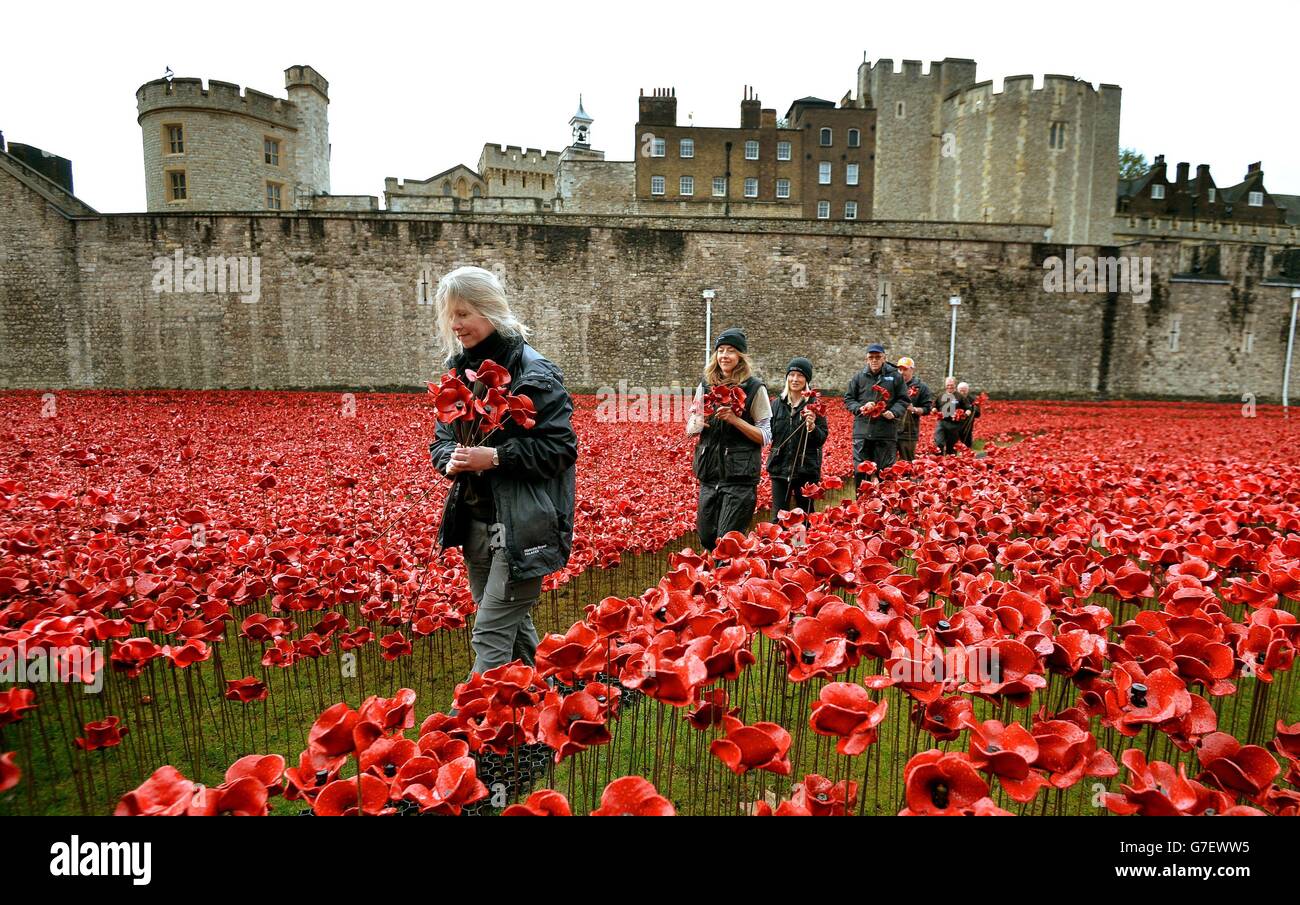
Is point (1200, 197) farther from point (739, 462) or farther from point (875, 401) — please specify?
point (739, 462)

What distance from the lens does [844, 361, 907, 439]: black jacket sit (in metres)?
8.05

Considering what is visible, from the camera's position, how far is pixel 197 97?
3572cm

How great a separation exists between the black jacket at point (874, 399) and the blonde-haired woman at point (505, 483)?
5.61m

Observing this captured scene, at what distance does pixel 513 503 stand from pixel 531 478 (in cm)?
14

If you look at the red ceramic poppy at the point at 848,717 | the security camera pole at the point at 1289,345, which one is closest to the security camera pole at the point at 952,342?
the security camera pole at the point at 1289,345

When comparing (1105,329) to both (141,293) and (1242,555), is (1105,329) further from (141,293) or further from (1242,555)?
(141,293)

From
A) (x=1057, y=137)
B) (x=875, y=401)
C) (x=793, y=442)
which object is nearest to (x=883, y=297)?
(x=1057, y=137)

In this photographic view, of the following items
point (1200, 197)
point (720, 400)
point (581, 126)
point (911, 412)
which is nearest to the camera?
point (720, 400)

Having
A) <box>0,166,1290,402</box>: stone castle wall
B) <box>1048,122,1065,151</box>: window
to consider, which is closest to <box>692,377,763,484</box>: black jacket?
<box>0,166,1290,402</box>: stone castle wall

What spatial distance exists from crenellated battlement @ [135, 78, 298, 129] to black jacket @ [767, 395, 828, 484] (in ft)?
137

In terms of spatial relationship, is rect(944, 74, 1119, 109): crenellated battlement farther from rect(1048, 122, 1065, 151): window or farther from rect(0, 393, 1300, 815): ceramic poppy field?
rect(0, 393, 1300, 815): ceramic poppy field

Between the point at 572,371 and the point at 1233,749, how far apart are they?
28.0 metres

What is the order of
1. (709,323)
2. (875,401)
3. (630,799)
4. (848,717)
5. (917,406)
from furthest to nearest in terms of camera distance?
(709,323) < (917,406) < (875,401) < (848,717) < (630,799)
